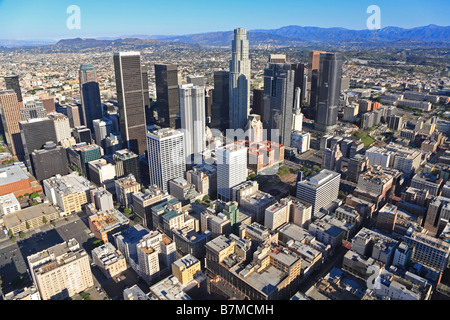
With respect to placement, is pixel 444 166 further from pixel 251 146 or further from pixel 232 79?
pixel 232 79

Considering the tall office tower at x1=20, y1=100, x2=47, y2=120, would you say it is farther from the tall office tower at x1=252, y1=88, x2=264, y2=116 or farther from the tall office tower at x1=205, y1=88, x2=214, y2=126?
the tall office tower at x1=252, y1=88, x2=264, y2=116

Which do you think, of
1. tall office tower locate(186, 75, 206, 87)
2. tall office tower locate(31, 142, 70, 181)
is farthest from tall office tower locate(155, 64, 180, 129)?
tall office tower locate(31, 142, 70, 181)

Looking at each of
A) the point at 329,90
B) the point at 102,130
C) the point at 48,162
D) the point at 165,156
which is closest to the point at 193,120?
the point at 165,156

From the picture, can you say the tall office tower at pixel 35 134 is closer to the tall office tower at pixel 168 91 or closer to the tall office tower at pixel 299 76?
the tall office tower at pixel 168 91

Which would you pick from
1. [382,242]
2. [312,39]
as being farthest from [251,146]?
[312,39]
